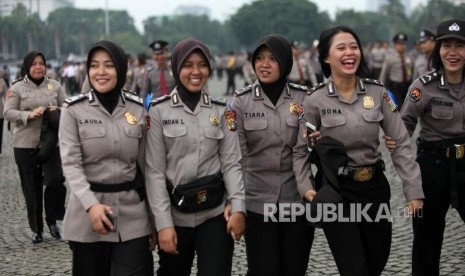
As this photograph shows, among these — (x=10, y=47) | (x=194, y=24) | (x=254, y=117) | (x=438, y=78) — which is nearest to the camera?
(x=254, y=117)

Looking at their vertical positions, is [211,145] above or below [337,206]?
above

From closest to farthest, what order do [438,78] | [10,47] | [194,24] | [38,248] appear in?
1. [438,78]
2. [38,248]
3. [10,47]
4. [194,24]

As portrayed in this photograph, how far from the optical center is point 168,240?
3898mm

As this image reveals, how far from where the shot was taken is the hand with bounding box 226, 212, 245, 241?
402 centimetres

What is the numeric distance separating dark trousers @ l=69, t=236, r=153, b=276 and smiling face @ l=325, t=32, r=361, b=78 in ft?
4.88

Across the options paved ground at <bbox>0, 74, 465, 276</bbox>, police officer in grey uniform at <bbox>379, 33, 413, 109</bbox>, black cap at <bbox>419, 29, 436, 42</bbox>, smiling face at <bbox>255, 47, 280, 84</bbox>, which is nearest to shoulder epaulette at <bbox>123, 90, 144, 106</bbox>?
smiling face at <bbox>255, 47, 280, 84</bbox>

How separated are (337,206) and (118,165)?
1.23m

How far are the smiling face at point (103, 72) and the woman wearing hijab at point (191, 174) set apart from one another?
313 millimetres

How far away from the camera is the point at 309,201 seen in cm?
420

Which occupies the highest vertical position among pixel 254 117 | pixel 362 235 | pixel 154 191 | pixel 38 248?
pixel 254 117

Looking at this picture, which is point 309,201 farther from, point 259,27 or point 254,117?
point 259,27

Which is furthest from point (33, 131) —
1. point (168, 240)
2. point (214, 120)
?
point (168, 240)

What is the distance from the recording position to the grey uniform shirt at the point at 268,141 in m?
4.47

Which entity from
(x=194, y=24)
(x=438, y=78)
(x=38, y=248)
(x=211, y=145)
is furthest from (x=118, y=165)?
(x=194, y=24)
